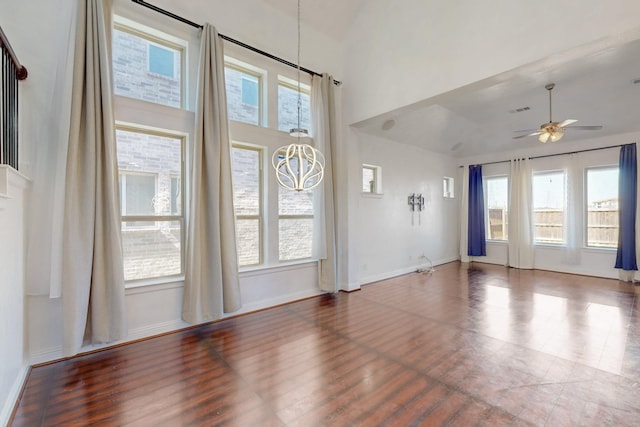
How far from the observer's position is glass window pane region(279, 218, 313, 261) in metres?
4.44

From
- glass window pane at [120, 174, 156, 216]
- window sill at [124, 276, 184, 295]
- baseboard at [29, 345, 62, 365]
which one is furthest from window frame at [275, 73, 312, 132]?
baseboard at [29, 345, 62, 365]

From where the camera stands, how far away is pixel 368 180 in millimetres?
5852

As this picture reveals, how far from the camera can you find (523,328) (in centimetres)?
336

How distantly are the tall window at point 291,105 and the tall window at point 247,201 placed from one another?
2.31 ft

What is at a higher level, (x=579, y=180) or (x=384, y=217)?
(x=579, y=180)

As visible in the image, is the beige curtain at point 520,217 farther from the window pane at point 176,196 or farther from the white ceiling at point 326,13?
the window pane at point 176,196

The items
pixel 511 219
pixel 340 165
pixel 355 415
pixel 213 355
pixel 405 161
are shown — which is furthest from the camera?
pixel 511 219

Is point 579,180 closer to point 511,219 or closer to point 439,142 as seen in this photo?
point 511,219

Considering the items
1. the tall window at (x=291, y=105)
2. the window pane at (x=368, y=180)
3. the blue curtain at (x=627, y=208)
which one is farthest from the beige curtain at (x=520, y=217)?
the tall window at (x=291, y=105)

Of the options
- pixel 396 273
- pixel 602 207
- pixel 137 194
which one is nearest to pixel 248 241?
pixel 137 194

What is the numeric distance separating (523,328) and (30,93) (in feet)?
18.5

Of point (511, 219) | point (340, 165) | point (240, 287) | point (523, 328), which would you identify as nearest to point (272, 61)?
point (340, 165)

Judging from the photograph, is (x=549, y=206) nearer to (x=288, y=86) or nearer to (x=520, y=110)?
(x=520, y=110)

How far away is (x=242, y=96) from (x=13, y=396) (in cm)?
372
